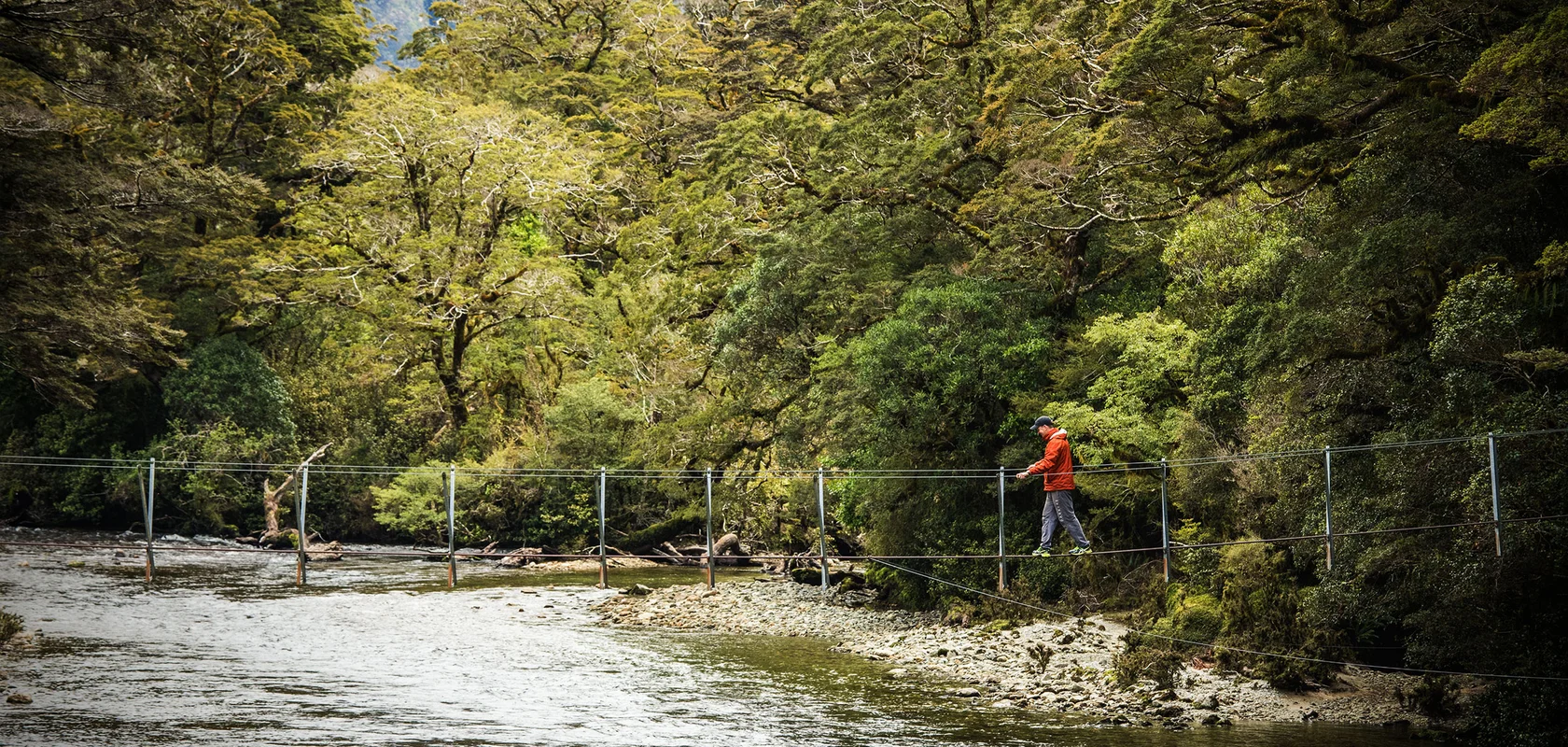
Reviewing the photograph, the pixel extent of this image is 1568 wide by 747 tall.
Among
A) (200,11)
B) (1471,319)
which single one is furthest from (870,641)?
(200,11)

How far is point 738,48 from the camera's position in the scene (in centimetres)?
4044

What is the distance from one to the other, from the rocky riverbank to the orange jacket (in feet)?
7.93

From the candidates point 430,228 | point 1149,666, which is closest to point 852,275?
point 1149,666

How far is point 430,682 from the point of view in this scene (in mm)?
14547

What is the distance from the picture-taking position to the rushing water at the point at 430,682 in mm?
11844

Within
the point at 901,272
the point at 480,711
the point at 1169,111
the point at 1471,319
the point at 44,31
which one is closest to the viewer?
the point at 1471,319

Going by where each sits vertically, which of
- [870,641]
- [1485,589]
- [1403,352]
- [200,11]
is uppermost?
[200,11]

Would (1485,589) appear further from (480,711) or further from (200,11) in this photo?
(200,11)

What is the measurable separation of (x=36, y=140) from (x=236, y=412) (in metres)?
13.8

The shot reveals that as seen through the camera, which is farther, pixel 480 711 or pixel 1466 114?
pixel 480 711

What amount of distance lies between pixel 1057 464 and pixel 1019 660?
3.75 metres

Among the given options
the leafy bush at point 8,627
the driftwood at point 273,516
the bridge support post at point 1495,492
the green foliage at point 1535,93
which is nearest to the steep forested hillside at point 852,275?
the green foliage at point 1535,93

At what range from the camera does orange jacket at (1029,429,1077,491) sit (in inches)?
522

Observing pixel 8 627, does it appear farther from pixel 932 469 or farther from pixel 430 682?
pixel 932 469
